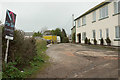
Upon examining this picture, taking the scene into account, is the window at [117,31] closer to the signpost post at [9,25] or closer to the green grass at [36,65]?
the green grass at [36,65]

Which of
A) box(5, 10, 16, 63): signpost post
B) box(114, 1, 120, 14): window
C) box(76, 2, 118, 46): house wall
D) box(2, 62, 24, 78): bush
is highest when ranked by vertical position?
box(114, 1, 120, 14): window

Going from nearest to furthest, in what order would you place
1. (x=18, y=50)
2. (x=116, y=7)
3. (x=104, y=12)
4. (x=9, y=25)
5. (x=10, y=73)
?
(x=10, y=73) → (x=9, y=25) → (x=18, y=50) → (x=116, y=7) → (x=104, y=12)

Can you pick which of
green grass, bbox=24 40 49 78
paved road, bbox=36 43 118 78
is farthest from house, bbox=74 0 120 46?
green grass, bbox=24 40 49 78

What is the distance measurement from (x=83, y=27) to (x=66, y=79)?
61.8 ft

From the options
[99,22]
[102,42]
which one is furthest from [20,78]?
[99,22]

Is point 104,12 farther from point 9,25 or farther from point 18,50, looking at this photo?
point 9,25

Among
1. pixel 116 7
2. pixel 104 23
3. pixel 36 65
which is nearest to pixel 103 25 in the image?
pixel 104 23

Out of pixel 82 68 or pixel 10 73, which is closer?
pixel 10 73

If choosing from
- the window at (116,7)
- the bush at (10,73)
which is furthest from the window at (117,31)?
the bush at (10,73)

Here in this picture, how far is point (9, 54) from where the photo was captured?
4215 millimetres

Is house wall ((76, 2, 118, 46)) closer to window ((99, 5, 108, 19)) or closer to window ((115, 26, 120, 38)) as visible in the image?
window ((115, 26, 120, 38))

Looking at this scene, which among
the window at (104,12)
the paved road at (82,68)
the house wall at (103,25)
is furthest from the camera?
the window at (104,12)

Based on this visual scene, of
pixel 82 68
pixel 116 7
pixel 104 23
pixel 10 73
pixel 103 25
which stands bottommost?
pixel 82 68

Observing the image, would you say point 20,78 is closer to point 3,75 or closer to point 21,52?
point 3,75
